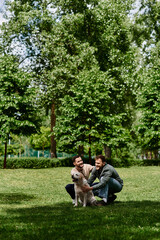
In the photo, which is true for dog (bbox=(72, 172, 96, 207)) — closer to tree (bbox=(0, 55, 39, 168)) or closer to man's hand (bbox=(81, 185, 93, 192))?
man's hand (bbox=(81, 185, 93, 192))

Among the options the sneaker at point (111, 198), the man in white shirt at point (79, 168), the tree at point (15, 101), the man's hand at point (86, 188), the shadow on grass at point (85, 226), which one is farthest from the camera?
the tree at point (15, 101)

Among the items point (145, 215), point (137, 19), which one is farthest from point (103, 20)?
point (145, 215)

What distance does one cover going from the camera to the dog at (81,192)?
29.7 ft

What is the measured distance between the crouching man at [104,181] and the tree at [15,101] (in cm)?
1881

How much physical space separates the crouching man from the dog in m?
0.17

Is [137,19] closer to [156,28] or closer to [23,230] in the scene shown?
[156,28]

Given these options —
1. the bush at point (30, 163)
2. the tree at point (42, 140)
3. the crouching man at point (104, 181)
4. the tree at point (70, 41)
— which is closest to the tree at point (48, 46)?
the tree at point (70, 41)

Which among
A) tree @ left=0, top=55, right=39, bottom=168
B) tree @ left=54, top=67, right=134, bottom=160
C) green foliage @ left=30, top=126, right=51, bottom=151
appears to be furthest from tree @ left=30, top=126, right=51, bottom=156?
tree @ left=0, top=55, right=39, bottom=168

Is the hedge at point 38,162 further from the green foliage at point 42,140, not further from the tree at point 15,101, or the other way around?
the green foliage at point 42,140

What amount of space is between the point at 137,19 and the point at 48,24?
11.2 m

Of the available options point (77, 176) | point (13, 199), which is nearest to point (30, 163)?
point (13, 199)

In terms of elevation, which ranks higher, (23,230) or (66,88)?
(66,88)

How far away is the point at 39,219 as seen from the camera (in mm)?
7250

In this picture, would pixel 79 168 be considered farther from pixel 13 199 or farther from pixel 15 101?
pixel 15 101
